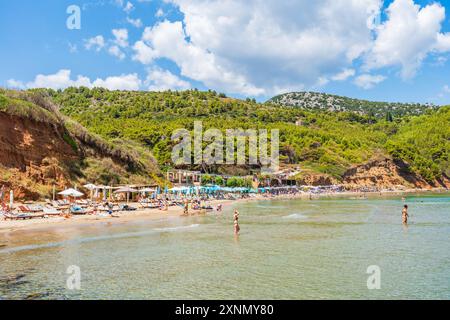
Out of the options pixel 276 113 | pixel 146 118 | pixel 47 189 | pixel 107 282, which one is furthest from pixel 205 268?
pixel 276 113

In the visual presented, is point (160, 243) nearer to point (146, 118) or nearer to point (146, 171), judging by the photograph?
point (146, 171)

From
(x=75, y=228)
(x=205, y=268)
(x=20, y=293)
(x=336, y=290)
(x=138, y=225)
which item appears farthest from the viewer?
(x=138, y=225)

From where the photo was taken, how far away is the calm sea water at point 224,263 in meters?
10.7

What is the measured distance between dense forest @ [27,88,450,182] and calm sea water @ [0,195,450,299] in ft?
169

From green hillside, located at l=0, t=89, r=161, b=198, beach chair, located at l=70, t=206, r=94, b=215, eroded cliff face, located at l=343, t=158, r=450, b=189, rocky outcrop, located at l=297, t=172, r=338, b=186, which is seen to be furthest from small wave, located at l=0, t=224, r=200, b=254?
eroded cliff face, located at l=343, t=158, r=450, b=189

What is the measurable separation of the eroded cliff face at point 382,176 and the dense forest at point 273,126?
2001 millimetres

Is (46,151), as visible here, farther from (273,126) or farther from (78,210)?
(273,126)

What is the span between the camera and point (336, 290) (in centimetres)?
1076

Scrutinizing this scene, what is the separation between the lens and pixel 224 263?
1428cm

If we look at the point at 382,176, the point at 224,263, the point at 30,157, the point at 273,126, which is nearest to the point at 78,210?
the point at 30,157

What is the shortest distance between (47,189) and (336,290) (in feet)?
89.7

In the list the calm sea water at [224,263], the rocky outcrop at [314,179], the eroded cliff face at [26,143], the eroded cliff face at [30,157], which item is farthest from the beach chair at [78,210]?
the rocky outcrop at [314,179]
